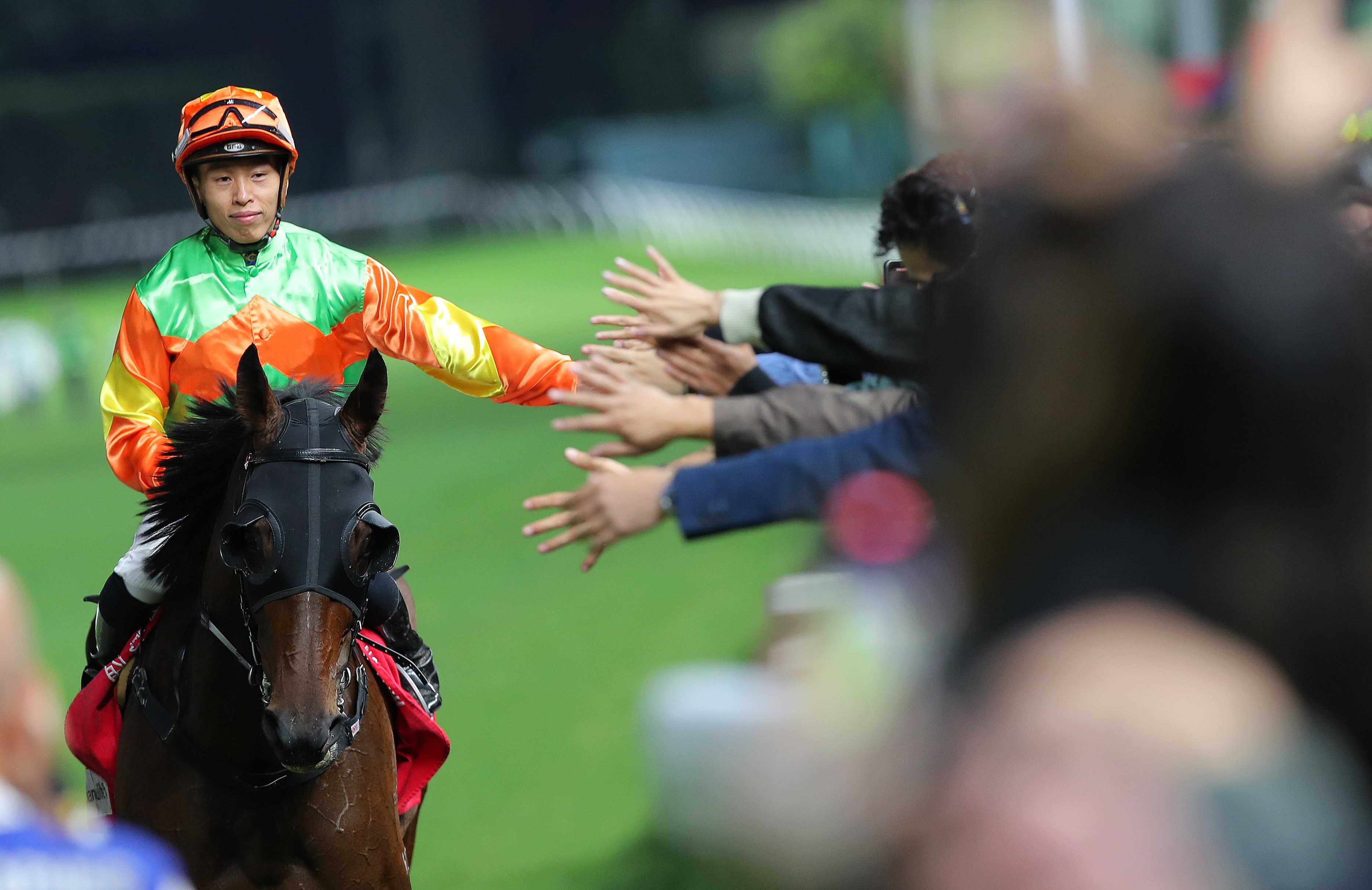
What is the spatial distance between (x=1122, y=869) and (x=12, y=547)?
11.4 metres

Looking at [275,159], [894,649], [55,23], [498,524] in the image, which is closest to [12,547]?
[498,524]

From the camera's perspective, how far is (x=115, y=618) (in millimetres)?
3393

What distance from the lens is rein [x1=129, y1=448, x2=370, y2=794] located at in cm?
293

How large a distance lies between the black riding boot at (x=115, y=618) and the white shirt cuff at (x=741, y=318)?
60.6 inches

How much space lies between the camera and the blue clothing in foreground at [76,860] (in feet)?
4.39

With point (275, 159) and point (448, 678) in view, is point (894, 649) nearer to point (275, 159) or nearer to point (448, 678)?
point (275, 159)

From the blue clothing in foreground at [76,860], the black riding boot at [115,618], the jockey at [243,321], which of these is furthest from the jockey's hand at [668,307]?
the blue clothing in foreground at [76,860]

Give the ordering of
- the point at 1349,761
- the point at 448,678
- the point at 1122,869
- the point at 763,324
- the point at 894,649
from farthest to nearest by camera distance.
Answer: the point at 448,678 < the point at 763,324 < the point at 894,649 < the point at 1349,761 < the point at 1122,869

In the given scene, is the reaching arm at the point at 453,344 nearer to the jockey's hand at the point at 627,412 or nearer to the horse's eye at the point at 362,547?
the horse's eye at the point at 362,547

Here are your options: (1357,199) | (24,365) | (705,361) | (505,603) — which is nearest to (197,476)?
(705,361)

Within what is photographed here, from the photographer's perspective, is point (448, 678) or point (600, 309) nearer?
point (448, 678)

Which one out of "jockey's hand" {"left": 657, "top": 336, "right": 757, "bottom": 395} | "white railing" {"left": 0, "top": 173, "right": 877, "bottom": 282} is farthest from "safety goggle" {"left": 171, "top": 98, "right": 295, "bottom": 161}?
"white railing" {"left": 0, "top": 173, "right": 877, "bottom": 282}

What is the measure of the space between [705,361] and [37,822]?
1.74m

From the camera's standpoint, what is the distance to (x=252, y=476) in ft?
9.66
